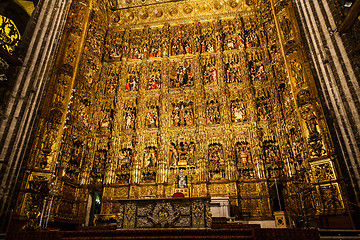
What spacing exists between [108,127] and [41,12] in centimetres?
606

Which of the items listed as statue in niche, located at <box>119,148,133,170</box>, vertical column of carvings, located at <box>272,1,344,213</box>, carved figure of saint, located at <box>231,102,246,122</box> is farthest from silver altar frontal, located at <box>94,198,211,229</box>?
carved figure of saint, located at <box>231,102,246,122</box>

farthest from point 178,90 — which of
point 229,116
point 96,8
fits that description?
point 96,8

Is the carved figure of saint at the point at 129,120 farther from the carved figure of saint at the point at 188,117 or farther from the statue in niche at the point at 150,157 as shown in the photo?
the carved figure of saint at the point at 188,117

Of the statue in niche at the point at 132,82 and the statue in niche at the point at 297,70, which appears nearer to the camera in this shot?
the statue in niche at the point at 297,70

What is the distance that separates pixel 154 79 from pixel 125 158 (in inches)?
193

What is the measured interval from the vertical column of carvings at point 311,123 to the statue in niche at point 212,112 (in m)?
4.03

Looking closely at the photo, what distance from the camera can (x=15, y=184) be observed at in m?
7.52

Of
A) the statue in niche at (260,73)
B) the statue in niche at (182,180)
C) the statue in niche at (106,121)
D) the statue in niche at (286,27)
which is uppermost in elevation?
the statue in niche at (286,27)

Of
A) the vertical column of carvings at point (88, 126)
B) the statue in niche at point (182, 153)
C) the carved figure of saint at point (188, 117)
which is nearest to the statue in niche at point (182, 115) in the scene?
the carved figure of saint at point (188, 117)

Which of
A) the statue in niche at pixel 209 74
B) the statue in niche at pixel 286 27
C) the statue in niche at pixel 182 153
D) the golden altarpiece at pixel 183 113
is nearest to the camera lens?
the golden altarpiece at pixel 183 113

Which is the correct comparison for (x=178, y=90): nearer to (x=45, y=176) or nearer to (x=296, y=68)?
(x=296, y=68)

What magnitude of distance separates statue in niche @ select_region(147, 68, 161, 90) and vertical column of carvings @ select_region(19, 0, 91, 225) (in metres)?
4.05

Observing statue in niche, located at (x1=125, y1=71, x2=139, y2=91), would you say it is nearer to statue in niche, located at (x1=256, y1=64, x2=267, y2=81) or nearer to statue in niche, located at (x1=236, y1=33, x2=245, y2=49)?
statue in niche, located at (x1=236, y1=33, x2=245, y2=49)

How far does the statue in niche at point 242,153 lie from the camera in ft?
36.7
